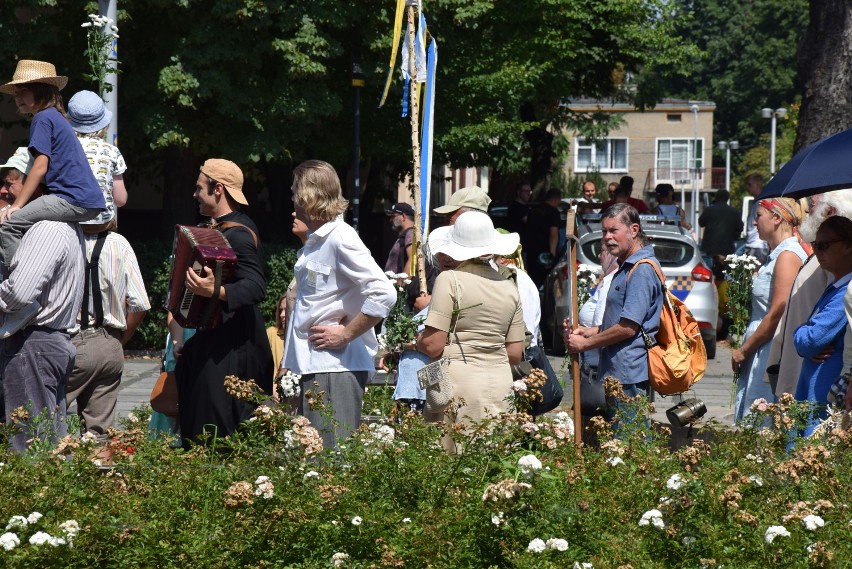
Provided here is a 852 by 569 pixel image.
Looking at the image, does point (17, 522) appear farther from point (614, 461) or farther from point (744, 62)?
point (744, 62)

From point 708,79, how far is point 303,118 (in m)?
85.8

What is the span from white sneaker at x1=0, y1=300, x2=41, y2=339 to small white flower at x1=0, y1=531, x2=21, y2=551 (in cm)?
191

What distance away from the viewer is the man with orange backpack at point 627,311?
6875 mm

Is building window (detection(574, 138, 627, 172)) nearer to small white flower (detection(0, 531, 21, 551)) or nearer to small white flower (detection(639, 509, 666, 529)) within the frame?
small white flower (detection(639, 509, 666, 529))

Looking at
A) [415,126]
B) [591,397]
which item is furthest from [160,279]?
[591,397]

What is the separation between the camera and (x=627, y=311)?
22.5 ft

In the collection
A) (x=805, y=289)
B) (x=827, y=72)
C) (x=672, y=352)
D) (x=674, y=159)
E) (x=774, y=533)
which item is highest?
(x=674, y=159)

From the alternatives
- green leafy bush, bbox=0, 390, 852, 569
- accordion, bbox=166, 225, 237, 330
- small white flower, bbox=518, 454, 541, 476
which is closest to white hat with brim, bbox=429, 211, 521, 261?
accordion, bbox=166, 225, 237, 330

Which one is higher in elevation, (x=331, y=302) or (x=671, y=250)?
(x=331, y=302)

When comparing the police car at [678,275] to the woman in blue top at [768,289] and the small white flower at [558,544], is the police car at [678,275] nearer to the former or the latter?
the woman in blue top at [768,289]

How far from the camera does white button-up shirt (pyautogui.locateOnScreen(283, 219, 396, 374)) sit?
227 inches

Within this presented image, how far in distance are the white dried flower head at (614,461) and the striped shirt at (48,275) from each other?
2.67m

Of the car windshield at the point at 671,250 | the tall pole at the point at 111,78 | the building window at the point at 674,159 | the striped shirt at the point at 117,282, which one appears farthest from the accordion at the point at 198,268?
the building window at the point at 674,159

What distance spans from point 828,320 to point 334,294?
7.41ft
